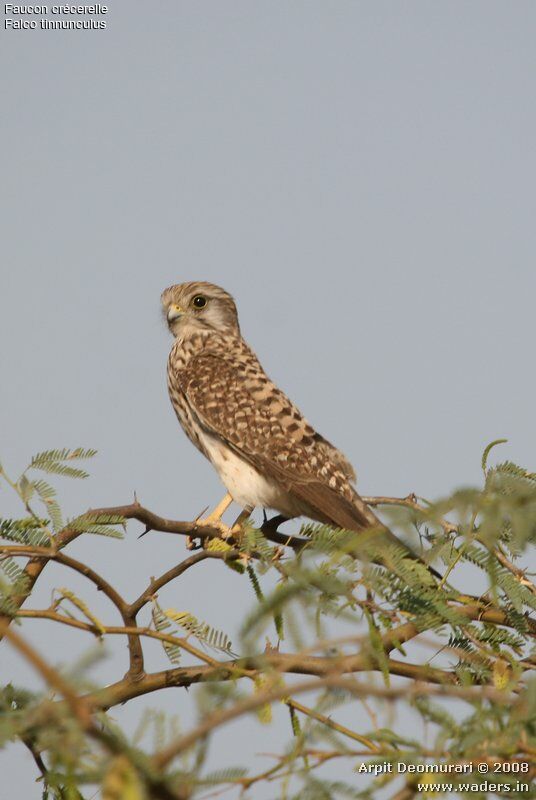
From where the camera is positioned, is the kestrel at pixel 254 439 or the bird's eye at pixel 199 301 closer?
the kestrel at pixel 254 439

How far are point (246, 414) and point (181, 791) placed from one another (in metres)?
4.75

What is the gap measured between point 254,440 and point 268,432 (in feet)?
0.32

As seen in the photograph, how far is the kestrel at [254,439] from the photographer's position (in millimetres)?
5629

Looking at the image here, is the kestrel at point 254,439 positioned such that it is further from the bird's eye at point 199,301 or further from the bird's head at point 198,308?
the bird's eye at point 199,301

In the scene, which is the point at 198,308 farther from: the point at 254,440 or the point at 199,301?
the point at 254,440

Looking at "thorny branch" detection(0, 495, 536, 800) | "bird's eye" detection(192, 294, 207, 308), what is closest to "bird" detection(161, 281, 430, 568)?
"bird's eye" detection(192, 294, 207, 308)

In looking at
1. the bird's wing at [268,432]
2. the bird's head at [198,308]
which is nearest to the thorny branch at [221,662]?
the bird's wing at [268,432]

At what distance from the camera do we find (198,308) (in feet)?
25.0

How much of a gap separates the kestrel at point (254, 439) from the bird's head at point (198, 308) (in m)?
0.18

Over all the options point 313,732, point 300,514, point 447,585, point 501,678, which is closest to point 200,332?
point 300,514

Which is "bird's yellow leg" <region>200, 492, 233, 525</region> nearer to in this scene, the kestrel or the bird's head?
the kestrel

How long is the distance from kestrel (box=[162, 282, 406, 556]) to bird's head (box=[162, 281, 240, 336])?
0.18m

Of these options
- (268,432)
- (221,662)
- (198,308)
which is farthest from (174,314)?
(221,662)

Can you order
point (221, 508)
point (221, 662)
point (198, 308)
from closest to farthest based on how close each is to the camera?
point (221, 662) < point (221, 508) < point (198, 308)
